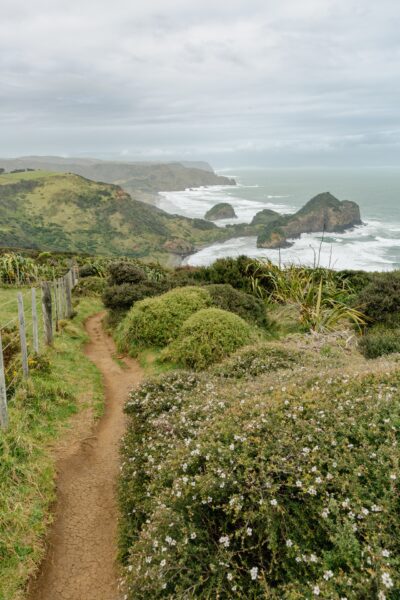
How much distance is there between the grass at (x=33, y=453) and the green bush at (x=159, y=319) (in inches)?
59.7

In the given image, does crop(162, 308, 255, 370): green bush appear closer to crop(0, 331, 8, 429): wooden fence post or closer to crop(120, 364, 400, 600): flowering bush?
crop(0, 331, 8, 429): wooden fence post

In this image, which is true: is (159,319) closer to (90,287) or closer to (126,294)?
(126,294)

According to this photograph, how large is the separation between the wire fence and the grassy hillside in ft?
304

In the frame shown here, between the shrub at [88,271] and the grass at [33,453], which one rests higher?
the grass at [33,453]

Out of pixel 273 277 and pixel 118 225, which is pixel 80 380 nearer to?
pixel 273 277

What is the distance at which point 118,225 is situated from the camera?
129m

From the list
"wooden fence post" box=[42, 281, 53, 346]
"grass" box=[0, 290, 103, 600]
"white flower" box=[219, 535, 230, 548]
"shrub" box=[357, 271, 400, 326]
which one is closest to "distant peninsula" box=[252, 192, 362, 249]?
"shrub" box=[357, 271, 400, 326]

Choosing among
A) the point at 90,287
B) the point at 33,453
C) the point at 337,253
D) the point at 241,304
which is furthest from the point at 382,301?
the point at 337,253

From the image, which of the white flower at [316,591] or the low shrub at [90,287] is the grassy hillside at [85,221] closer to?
the low shrub at [90,287]

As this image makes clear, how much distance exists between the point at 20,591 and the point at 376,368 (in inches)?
173

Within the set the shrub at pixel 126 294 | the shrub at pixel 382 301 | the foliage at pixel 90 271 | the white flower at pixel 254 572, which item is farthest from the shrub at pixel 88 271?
the white flower at pixel 254 572

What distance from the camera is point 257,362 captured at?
7.61 meters

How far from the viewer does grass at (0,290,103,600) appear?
A: 4645 millimetres

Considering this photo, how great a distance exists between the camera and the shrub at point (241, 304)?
1215 cm
